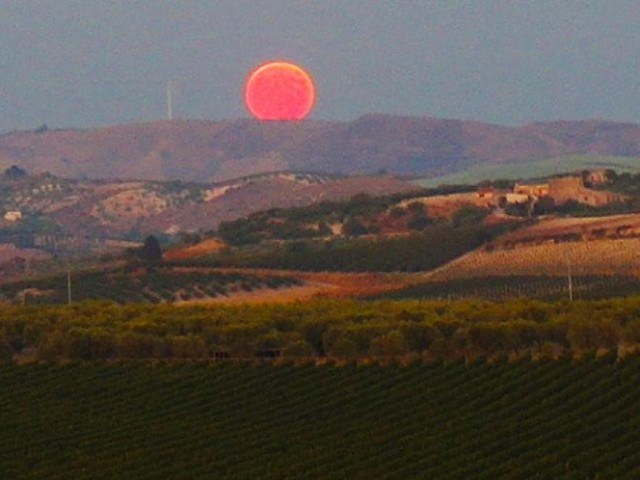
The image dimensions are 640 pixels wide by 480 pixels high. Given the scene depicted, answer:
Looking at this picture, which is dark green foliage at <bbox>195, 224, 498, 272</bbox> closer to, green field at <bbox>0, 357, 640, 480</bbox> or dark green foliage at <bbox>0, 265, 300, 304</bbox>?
dark green foliage at <bbox>0, 265, 300, 304</bbox>

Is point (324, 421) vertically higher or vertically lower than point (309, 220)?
higher

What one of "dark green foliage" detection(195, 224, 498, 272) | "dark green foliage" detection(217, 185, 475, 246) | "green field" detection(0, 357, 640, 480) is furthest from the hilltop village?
"green field" detection(0, 357, 640, 480)

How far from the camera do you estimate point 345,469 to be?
58.7 m

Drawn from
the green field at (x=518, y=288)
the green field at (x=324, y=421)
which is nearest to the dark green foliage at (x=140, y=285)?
the green field at (x=518, y=288)

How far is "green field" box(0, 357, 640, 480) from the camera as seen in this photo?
5938 cm

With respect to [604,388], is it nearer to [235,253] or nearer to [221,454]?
[221,454]

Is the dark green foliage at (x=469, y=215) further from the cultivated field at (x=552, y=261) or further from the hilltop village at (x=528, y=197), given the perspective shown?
the cultivated field at (x=552, y=261)

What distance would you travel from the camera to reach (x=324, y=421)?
6975 centimetres

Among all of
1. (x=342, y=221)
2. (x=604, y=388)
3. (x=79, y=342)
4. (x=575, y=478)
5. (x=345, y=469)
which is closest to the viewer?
(x=575, y=478)

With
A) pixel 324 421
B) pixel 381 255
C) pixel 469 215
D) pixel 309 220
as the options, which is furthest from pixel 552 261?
pixel 324 421

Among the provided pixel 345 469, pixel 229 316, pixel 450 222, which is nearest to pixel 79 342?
pixel 229 316

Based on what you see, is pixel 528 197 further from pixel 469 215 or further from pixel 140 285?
pixel 140 285

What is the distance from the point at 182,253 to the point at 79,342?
83231 mm

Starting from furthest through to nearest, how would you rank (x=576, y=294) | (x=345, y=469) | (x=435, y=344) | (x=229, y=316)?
(x=576, y=294) → (x=229, y=316) → (x=435, y=344) → (x=345, y=469)
